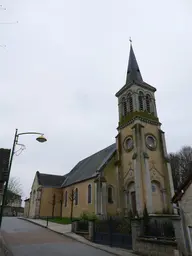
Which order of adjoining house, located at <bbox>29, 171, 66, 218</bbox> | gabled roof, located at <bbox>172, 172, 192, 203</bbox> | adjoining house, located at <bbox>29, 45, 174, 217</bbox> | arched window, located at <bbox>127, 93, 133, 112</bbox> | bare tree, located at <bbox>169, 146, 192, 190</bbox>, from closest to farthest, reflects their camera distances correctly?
1. gabled roof, located at <bbox>172, 172, 192, 203</bbox>
2. adjoining house, located at <bbox>29, 45, 174, 217</bbox>
3. arched window, located at <bbox>127, 93, 133, 112</bbox>
4. adjoining house, located at <bbox>29, 171, 66, 218</bbox>
5. bare tree, located at <bbox>169, 146, 192, 190</bbox>

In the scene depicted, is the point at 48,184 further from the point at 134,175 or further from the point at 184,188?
the point at 184,188

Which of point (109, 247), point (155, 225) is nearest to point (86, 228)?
point (109, 247)

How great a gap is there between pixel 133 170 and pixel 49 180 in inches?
753

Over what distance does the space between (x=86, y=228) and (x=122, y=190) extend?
27.6 ft

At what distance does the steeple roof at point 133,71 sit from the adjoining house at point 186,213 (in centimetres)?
2077

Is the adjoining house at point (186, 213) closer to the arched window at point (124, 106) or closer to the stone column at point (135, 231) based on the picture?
the stone column at point (135, 231)

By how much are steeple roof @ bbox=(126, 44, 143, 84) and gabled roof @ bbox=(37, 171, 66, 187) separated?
2093cm

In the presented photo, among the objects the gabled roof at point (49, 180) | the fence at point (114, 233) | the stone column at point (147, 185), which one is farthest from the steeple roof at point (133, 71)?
the gabled roof at point (49, 180)

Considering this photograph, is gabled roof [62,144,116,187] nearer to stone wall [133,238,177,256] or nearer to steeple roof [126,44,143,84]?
steeple roof [126,44,143,84]

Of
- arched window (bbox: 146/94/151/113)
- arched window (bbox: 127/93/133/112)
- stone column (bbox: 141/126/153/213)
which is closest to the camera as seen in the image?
stone column (bbox: 141/126/153/213)

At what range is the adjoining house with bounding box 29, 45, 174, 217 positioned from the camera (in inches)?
813

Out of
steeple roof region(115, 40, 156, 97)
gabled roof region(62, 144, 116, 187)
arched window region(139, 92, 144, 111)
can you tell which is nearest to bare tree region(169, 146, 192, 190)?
gabled roof region(62, 144, 116, 187)

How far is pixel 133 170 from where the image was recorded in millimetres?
21984

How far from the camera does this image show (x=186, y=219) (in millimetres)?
8539
